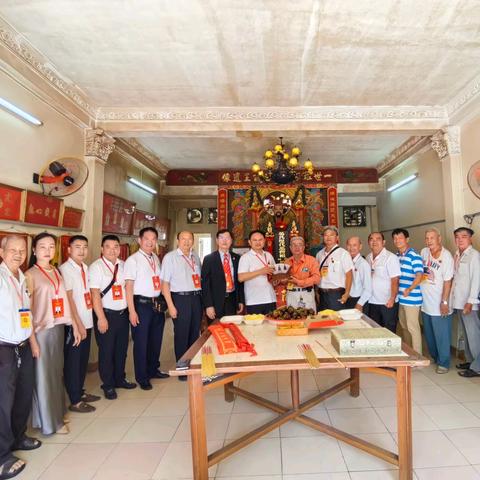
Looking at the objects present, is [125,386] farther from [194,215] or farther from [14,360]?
[194,215]

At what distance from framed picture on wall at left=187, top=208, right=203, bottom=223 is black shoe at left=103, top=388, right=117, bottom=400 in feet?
23.1

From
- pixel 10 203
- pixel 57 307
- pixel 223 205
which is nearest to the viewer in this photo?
pixel 57 307

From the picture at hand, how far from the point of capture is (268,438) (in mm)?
2250

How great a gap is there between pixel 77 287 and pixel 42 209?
0.97 m

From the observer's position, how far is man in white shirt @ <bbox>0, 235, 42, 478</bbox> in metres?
1.95

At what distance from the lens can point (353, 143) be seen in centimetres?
561

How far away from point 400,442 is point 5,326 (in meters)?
2.60

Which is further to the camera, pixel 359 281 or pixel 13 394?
pixel 359 281

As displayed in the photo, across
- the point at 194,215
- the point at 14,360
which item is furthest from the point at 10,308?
the point at 194,215

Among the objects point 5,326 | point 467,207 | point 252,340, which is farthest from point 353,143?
point 5,326

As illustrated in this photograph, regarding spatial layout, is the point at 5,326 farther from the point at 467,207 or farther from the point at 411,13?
the point at 467,207

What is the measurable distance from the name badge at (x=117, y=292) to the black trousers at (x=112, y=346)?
14 cm

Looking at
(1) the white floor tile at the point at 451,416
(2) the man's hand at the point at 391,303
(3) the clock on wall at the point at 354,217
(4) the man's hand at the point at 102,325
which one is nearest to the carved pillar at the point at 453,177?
(2) the man's hand at the point at 391,303

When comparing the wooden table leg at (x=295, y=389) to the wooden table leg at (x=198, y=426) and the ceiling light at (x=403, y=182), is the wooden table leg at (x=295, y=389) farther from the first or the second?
the ceiling light at (x=403, y=182)
